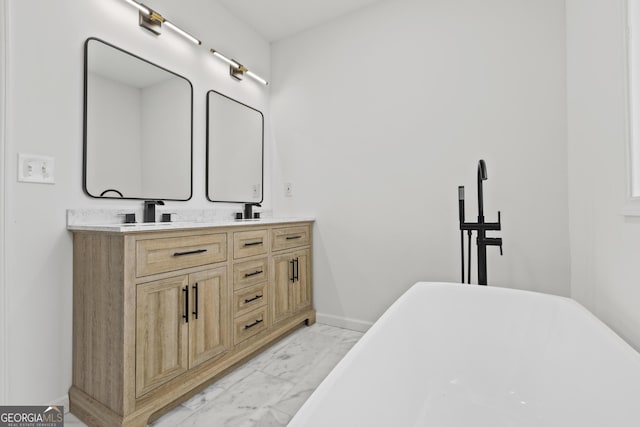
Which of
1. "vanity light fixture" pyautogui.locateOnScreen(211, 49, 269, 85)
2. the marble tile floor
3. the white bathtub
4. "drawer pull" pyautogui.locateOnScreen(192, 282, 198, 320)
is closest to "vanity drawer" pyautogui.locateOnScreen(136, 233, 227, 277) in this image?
"drawer pull" pyautogui.locateOnScreen(192, 282, 198, 320)

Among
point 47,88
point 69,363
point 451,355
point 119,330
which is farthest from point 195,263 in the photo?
point 451,355

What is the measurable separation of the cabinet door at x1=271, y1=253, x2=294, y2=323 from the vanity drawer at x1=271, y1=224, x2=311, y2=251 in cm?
8

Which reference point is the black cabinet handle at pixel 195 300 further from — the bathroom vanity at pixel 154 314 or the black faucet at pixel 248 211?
the black faucet at pixel 248 211

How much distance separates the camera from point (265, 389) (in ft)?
5.35

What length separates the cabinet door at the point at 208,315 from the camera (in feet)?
5.14

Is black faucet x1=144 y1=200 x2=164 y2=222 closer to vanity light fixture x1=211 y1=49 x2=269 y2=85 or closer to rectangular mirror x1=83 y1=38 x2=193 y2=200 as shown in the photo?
rectangular mirror x1=83 y1=38 x2=193 y2=200

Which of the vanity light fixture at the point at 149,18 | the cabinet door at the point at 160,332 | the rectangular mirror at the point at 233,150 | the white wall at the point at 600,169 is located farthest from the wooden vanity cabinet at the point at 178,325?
the white wall at the point at 600,169

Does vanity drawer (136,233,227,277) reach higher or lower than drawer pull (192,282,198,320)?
higher

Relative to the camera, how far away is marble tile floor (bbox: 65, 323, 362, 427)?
140cm

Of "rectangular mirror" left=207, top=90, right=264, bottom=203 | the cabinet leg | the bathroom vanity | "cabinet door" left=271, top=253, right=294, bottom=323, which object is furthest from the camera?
the cabinet leg

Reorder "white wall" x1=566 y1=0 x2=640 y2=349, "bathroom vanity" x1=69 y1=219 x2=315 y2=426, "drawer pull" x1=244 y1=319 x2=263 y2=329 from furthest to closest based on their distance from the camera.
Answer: "drawer pull" x1=244 y1=319 x2=263 y2=329
"bathroom vanity" x1=69 y1=219 x2=315 y2=426
"white wall" x1=566 y1=0 x2=640 y2=349

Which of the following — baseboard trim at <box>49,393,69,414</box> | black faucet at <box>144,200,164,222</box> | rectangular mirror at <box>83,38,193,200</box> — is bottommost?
baseboard trim at <box>49,393,69,414</box>

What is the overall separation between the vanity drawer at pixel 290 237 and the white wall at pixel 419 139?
154 millimetres

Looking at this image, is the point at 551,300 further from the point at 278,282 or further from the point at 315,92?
the point at 315,92
